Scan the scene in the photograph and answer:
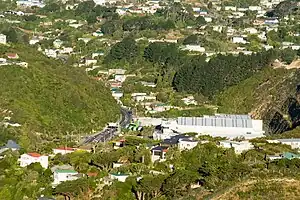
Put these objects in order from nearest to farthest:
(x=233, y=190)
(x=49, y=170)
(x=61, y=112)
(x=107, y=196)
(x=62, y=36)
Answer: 1. (x=233, y=190)
2. (x=107, y=196)
3. (x=49, y=170)
4. (x=61, y=112)
5. (x=62, y=36)

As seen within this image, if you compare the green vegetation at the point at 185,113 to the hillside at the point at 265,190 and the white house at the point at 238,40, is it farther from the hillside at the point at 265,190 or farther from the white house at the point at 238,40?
the hillside at the point at 265,190

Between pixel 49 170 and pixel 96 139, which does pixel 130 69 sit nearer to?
pixel 96 139

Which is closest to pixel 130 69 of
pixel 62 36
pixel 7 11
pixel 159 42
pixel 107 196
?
pixel 159 42

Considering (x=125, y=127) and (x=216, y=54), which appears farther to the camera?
(x=216, y=54)

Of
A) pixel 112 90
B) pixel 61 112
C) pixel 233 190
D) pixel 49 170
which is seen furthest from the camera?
pixel 112 90

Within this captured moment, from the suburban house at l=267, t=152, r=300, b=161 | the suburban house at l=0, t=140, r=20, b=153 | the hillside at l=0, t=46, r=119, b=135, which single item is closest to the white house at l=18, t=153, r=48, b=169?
the suburban house at l=0, t=140, r=20, b=153

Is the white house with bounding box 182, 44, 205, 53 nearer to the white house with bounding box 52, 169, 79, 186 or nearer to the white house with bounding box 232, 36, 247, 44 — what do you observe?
Answer: the white house with bounding box 232, 36, 247, 44

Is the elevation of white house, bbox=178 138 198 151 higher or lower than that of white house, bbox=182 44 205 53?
higher

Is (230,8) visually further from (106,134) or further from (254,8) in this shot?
(106,134)
